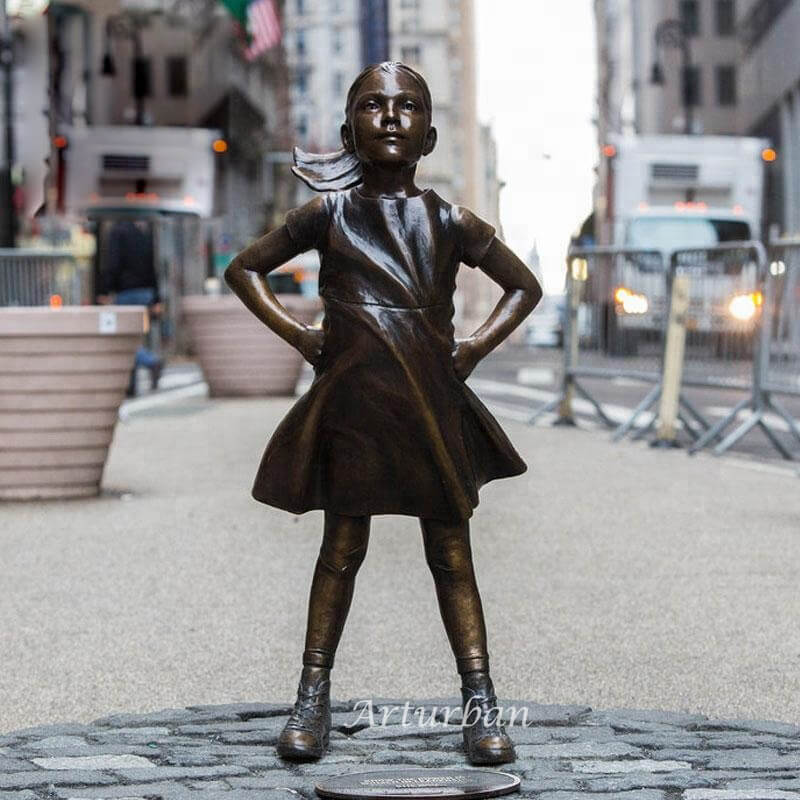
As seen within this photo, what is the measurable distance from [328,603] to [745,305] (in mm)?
10369

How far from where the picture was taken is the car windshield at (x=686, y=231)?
32.6 meters

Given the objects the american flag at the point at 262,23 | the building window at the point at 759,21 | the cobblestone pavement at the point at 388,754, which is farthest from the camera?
the building window at the point at 759,21

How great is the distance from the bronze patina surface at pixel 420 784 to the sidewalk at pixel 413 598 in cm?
124

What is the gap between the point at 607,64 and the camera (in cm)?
12256

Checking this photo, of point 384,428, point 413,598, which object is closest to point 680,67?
Answer: point 413,598

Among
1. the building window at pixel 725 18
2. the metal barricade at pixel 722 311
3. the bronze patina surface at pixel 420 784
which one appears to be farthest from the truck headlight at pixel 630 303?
the building window at pixel 725 18

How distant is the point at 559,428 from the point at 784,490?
5.40 metres

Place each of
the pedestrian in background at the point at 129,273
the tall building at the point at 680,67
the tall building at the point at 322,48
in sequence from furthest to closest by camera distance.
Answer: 1. the tall building at the point at 322,48
2. the tall building at the point at 680,67
3. the pedestrian in background at the point at 129,273

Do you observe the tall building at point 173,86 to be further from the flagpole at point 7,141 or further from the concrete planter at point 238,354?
the concrete planter at point 238,354

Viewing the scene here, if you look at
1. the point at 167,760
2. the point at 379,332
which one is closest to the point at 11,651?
the point at 167,760

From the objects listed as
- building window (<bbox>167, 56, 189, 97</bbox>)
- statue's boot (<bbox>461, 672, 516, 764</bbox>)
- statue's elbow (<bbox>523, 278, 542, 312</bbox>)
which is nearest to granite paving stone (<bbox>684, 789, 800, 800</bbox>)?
statue's boot (<bbox>461, 672, 516, 764</bbox>)

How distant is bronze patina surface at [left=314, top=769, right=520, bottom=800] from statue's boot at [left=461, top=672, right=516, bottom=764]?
86 millimetres

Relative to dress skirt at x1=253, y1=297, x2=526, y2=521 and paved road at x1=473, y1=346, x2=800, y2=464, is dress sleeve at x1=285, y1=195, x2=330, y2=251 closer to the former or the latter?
dress skirt at x1=253, y1=297, x2=526, y2=521

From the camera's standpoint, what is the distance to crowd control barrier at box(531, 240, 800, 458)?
46.5ft
